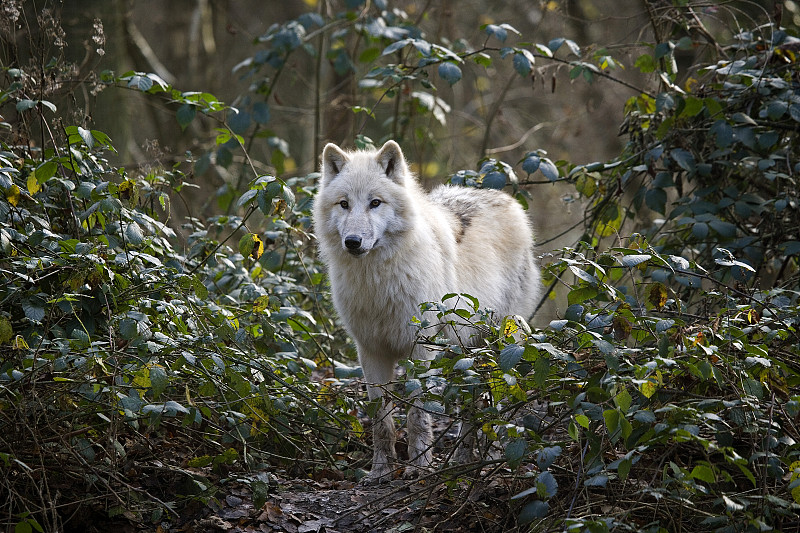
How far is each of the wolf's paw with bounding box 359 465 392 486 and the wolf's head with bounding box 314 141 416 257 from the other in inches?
56.9

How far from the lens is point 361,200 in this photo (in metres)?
5.16

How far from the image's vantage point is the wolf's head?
5.00 metres

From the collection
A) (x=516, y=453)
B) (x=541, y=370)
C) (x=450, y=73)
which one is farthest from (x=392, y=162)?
(x=516, y=453)

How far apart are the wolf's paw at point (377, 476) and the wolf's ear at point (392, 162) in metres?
2.05

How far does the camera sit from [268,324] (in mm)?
4773

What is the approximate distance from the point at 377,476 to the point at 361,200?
6.21ft

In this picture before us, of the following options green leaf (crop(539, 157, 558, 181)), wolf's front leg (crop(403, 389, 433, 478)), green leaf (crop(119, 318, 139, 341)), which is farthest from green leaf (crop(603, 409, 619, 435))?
green leaf (crop(539, 157, 558, 181))

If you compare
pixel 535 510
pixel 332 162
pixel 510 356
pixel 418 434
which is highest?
pixel 332 162

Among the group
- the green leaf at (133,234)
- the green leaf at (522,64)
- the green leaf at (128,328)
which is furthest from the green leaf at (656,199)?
the green leaf at (128,328)

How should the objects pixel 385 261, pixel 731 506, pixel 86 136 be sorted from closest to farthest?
1. pixel 731 506
2. pixel 86 136
3. pixel 385 261

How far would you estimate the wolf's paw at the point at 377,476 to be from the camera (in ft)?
15.5

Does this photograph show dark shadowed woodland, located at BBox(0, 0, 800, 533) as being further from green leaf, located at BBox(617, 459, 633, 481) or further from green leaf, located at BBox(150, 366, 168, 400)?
green leaf, located at BBox(617, 459, 633, 481)

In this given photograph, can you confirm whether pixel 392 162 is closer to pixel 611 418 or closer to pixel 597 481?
pixel 611 418

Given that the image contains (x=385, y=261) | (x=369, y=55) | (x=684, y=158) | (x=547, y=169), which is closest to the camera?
(x=385, y=261)
